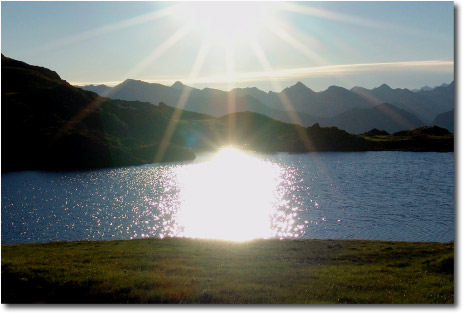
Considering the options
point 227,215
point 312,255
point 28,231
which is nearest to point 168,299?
point 312,255

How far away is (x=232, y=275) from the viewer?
1209 inches

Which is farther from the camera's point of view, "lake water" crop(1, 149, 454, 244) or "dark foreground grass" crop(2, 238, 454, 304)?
"lake water" crop(1, 149, 454, 244)

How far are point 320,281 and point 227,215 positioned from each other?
175ft

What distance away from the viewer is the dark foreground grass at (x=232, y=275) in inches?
935

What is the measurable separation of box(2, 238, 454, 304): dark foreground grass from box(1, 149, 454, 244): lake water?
19300mm

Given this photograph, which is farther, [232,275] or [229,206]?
[229,206]

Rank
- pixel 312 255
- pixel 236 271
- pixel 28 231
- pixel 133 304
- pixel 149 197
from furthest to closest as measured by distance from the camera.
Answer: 1. pixel 149 197
2. pixel 28 231
3. pixel 312 255
4. pixel 236 271
5. pixel 133 304

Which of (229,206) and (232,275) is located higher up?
(229,206)

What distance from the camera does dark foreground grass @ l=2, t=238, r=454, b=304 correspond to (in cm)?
2375

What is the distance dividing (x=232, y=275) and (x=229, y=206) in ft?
196

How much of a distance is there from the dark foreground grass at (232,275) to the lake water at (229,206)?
19300mm

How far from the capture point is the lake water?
65.7 meters

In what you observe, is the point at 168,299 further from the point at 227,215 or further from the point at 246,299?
the point at 227,215

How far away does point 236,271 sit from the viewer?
32438 millimetres
